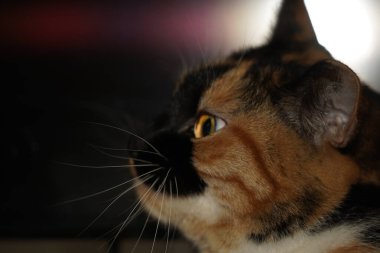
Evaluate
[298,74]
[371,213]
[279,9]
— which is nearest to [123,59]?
[279,9]

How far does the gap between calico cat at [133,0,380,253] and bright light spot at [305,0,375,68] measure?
0.40 metres

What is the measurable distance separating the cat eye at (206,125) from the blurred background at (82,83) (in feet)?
1.37

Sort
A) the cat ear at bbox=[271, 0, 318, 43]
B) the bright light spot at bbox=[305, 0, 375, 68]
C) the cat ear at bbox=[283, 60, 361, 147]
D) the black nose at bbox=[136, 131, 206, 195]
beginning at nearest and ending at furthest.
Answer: the cat ear at bbox=[283, 60, 361, 147] < the black nose at bbox=[136, 131, 206, 195] < the cat ear at bbox=[271, 0, 318, 43] < the bright light spot at bbox=[305, 0, 375, 68]

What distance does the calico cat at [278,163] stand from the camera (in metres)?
0.72

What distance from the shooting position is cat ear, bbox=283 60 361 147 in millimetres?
659

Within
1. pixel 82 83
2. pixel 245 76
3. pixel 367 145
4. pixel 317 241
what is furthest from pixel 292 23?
pixel 82 83

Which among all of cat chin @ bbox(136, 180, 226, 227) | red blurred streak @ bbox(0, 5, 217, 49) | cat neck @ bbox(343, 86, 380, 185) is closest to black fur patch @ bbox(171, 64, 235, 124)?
cat chin @ bbox(136, 180, 226, 227)

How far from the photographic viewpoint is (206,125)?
A: 799 mm

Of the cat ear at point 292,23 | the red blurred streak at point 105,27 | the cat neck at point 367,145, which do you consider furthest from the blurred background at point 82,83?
the cat neck at point 367,145

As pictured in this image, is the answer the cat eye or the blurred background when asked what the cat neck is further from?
the blurred background

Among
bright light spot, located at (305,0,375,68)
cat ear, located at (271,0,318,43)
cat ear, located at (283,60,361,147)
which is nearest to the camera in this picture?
cat ear, located at (283,60,361,147)

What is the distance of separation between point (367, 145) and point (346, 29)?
0.54m

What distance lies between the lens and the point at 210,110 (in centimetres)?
80

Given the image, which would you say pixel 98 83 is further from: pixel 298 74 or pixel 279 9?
pixel 298 74
